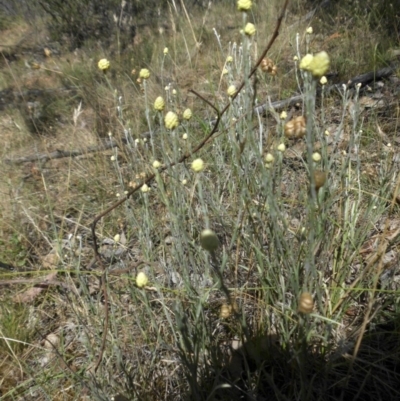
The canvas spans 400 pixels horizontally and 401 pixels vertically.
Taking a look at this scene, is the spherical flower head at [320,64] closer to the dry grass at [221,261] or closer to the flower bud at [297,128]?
the dry grass at [221,261]

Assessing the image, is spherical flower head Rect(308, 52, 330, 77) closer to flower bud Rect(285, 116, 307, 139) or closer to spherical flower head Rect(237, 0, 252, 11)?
flower bud Rect(285, 116, 307, 139)

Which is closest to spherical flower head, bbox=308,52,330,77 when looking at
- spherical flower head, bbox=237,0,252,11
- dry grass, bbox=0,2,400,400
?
dry grass, bbox=0,2,400,400

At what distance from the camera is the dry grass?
958 mm

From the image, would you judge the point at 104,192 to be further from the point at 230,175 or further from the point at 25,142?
the point at 25,142

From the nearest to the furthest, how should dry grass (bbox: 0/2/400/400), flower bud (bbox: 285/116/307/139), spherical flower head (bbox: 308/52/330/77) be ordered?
spherical flower head (bbox: 308/52/330/77) < flower bud (bbox: 285/116/307/139) < dry grass (bbox: 0/2/400/400)

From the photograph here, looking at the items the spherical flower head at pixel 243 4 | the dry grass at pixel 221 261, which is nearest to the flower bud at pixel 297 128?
the dry grass at pixel 221 261

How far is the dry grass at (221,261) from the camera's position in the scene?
958 millimetres

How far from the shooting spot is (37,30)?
16.5 ft

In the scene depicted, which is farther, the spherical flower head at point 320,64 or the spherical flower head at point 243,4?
the spherical flower head at point 243,4

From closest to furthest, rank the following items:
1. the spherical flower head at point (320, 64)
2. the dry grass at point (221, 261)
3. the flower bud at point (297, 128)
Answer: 1. the spherical flower head at point (320, 64)
2. the flower bud at point (297, 128)
3. the dry grass at point (221, 261)

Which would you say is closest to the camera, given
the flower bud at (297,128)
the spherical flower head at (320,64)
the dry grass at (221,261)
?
the spherical flower head at (320,64)

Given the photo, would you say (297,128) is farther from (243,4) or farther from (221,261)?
(221,261)

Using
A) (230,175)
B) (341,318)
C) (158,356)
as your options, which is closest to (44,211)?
(230,175)

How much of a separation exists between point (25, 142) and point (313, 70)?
276cm
